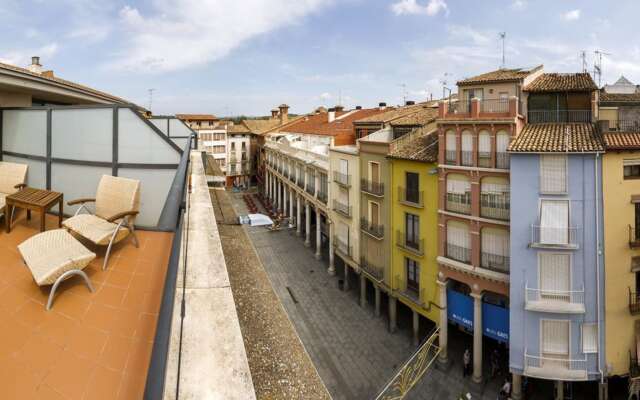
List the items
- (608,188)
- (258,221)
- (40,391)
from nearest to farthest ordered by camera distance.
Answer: (40,391) → (608,188) → (258,221)

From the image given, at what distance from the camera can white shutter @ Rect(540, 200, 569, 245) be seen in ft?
47.9

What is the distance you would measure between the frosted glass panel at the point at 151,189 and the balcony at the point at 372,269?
16354 millimetres

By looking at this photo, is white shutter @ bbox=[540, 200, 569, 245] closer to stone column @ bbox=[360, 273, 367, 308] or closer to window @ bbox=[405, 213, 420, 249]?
window @ bbox=[405, 213, 420, 249]

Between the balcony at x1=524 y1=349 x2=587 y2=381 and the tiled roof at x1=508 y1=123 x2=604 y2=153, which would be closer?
the tiled roof at x1=508 y1=123 x2=604 y2=153

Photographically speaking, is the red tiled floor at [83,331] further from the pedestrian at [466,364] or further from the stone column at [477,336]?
the pedestrian at [466,364]

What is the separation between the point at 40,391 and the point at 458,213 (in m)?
16.2

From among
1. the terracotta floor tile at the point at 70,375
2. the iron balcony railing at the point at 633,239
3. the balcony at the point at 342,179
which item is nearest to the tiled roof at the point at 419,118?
the balcony at the point at 342,179

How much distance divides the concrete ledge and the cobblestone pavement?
13.4m

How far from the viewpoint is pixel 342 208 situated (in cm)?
2584

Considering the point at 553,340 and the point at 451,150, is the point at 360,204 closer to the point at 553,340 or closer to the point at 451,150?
the point at 451,150

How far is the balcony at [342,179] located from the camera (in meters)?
24.7

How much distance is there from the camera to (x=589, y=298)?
47.9 ft

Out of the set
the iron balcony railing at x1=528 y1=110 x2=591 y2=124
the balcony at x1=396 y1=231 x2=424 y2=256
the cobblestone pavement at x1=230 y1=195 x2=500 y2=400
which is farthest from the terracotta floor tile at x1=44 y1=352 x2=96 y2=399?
the iron balcony railing at x1=528 y1=110 x2=591 y2=124

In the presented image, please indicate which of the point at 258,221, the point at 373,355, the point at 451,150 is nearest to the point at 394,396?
the point at 373,355
